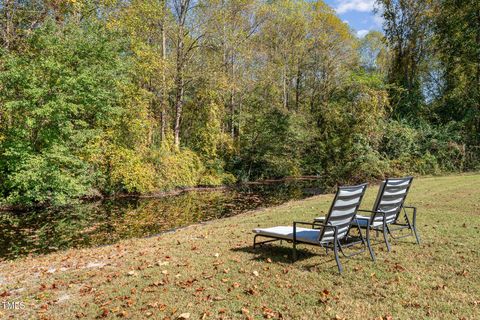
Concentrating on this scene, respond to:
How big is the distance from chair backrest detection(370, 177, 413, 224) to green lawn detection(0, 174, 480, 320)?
0.56 metres

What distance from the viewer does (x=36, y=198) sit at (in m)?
15.4

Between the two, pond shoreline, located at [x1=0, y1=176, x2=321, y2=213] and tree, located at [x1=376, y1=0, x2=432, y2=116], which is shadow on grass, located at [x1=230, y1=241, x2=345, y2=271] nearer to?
pond shoreline, located at [x1=0, y1=176, x2=321, y2=213]

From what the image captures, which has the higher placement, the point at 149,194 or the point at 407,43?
the point at 407,43

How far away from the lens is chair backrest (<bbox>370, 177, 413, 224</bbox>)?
6.24 meters

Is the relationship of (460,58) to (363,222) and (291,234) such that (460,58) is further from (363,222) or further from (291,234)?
(291,234)

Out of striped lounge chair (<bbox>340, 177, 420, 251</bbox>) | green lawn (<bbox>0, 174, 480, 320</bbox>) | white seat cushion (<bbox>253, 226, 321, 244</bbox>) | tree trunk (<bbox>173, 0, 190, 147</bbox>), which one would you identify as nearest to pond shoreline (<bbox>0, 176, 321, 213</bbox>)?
tree trunk (<bbox>173, 0, 190, 147</bbox>)

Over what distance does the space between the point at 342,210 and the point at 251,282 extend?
5.52 ft

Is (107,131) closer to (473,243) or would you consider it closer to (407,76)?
(473,243)

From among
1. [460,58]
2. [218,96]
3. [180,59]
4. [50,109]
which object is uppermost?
[460,58]

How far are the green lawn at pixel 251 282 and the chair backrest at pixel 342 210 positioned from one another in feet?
1.66

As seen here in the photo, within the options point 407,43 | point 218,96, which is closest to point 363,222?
point 218,96

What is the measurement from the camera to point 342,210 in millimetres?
5508

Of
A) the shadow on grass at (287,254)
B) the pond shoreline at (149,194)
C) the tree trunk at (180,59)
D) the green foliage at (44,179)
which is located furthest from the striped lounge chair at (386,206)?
the tree trunk at (180,59)

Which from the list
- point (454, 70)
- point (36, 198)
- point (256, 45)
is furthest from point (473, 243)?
point (256, 45)
